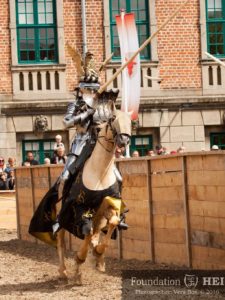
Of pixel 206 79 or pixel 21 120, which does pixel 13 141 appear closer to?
pixel 21 120

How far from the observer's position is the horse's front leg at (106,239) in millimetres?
14828

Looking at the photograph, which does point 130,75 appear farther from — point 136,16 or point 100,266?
point 100,266

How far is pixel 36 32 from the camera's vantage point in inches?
1481

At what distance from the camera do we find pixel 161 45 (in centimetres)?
3803

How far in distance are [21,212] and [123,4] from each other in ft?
49.5

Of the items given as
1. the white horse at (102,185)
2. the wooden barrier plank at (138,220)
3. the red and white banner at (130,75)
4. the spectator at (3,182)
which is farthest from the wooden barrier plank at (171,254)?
the spectator at (3,182)

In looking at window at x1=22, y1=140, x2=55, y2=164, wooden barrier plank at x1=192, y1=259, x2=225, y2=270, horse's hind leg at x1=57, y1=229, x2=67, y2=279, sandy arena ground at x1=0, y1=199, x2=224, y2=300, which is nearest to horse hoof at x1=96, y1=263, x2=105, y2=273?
sandy arena ground at x1=0, y1=199, x2=224, y2=300

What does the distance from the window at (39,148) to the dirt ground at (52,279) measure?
1629cm

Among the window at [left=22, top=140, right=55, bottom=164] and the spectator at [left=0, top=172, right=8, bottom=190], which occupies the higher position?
the window at [left=22, top=140, right=55, bottom=164]

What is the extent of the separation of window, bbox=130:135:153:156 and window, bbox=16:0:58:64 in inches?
133

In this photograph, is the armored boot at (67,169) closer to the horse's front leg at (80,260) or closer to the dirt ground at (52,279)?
the horse's front leg at (80,260)

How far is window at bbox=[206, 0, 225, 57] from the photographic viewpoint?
125 ft

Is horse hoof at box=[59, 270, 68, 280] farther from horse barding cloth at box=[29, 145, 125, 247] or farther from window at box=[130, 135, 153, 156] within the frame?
window at box=[130, 135, 153, 156]

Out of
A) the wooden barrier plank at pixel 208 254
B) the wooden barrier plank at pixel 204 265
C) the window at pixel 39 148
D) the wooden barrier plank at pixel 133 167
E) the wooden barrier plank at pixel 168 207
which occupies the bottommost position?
the wooden barrier plank at pixel 204 265
